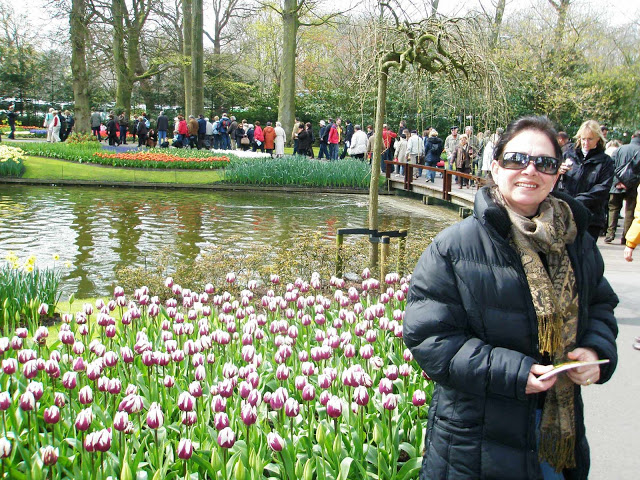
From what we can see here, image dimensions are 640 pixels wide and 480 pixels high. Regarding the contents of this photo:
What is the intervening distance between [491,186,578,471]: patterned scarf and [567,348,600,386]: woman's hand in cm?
4

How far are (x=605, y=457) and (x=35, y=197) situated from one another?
1626 centimetres

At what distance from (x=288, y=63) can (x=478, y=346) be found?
26705 mm

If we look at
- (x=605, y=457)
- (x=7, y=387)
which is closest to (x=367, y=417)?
(x=605, y=457)

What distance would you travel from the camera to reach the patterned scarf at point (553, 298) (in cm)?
218

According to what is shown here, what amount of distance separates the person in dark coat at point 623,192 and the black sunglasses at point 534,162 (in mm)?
9316

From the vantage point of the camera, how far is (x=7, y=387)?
144 inches

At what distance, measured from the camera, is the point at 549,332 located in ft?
7.15

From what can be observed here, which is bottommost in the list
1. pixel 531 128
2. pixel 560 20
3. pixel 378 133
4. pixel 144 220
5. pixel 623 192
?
pixel 144 220

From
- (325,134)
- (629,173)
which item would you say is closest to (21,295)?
(629,173)

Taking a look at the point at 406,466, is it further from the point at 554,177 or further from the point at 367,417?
the point at 554,177

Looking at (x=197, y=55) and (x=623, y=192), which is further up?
(x=197, y=55)

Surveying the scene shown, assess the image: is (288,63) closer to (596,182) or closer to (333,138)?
(333,138)

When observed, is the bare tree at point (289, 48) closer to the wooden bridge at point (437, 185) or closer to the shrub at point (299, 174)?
the shrub at point (299, 174)

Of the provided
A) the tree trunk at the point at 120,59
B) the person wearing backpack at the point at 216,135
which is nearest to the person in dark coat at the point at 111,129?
the tree trunk at the point at 120,59
